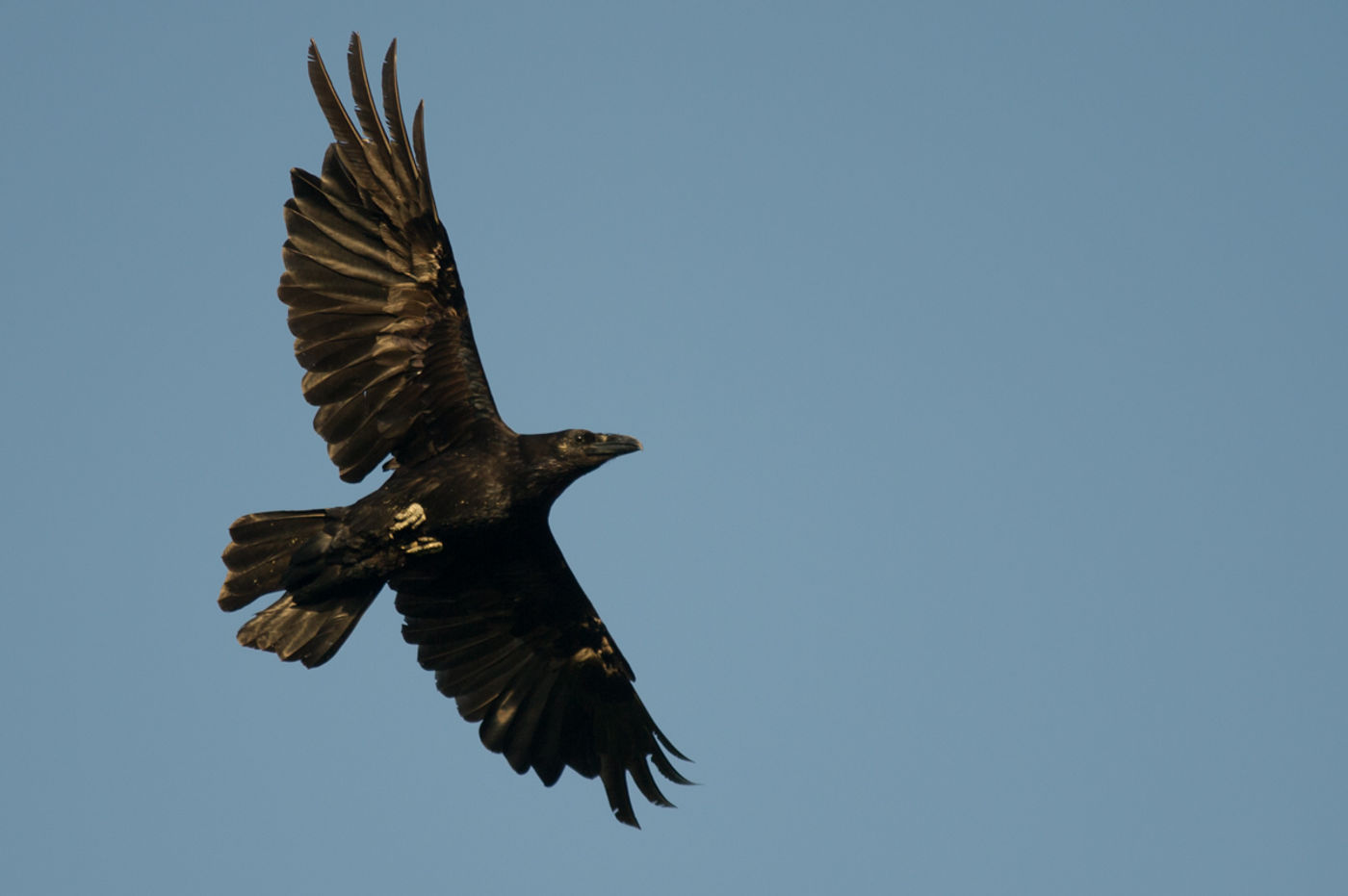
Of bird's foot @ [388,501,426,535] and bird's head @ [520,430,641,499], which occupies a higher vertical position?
bird's head @ [520,430,641,499]

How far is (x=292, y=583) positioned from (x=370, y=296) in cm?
234

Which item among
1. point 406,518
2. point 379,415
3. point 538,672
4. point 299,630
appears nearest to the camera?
point 406,518

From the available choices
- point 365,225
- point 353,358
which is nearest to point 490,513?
point 353,358

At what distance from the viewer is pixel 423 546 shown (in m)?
13.3

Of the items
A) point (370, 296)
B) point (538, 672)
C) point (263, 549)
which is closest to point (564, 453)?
point (370, 296)

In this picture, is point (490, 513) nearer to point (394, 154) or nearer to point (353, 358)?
point (353, 358)

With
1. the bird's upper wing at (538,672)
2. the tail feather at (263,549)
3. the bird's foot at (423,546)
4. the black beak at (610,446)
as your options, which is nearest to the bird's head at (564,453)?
the black beak at (610,446)

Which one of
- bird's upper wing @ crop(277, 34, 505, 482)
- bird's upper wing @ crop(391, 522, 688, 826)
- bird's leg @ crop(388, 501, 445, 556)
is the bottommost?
bird's upper wing @ crop(391, 522, 688, 826)

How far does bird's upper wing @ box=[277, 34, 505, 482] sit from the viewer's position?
1324cm

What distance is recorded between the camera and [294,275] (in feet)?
43.7

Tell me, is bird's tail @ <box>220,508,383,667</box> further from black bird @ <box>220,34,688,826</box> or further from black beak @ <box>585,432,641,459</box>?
black beak @ <box>585,432,641,459</box>

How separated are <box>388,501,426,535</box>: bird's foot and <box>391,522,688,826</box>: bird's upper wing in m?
1.37

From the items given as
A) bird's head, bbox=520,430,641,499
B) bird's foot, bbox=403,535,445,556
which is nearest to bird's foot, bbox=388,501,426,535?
bird's foot, bbox=403,535,445,556

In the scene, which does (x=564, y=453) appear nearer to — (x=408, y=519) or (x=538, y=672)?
(x=408, y=519)
